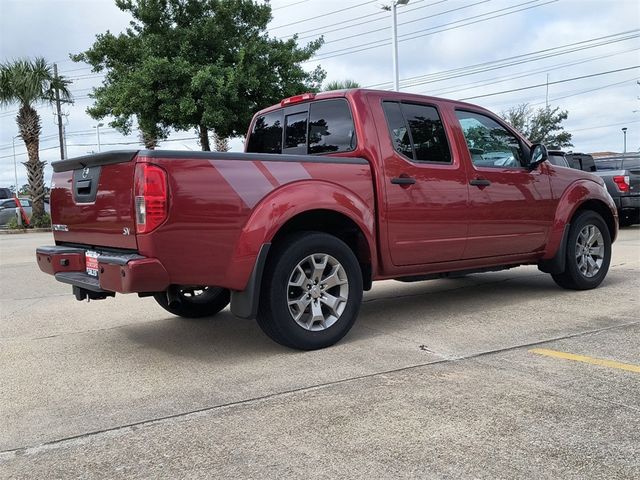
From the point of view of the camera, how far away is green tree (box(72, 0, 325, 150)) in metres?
18.5

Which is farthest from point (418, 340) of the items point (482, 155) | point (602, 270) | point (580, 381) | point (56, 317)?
point (56, 317)

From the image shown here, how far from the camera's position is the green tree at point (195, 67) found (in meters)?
18.5

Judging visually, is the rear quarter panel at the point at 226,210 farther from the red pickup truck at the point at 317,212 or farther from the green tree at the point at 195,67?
the green tree at the point at 195,67

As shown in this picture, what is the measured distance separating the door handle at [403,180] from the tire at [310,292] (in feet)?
2.45

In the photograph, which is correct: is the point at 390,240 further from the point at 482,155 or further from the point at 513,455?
the point at 513,455

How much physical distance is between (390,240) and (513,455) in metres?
2.48

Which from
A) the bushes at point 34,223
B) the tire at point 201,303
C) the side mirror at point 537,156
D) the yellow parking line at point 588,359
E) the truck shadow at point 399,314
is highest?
the side mirror at point 537,156

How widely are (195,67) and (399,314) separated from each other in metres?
14.9

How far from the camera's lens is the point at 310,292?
15.0ft

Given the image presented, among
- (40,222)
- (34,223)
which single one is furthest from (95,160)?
(34,223)

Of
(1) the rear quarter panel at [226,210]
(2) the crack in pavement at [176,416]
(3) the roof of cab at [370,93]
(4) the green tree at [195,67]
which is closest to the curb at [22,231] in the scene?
(4) the green tree at [195,67]

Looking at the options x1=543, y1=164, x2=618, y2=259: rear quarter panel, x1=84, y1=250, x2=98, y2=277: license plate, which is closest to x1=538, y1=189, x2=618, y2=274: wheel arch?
→ x1=543, y1=164, x2=618, y2=259: rear quarter panel

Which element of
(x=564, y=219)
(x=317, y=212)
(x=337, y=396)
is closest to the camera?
(x=337, y=396)

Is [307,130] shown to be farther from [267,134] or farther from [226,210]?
[226,210]
